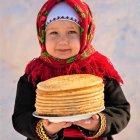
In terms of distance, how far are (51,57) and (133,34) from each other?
229cm

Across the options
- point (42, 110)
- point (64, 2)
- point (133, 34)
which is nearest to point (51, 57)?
point (64, 2)

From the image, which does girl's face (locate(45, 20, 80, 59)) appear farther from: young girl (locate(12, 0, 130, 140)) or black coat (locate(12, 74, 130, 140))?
black coat (locate(12, 74, 130, 140))

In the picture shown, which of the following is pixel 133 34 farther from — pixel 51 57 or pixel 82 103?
pixel 82 103

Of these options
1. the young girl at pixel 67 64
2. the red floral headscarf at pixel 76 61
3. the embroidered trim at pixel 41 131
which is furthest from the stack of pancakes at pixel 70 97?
the red floral headscarf at pixel 76 61

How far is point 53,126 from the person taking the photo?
233cm

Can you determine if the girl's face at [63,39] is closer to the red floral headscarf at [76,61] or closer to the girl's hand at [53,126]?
the red floral headscarf at [76,61]

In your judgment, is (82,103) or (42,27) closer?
(82,103)

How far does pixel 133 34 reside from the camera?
486cm

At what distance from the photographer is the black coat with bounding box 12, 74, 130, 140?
8.46ft

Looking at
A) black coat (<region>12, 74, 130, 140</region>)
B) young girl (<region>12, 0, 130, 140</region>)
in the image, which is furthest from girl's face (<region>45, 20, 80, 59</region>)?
black coat (<region>12, 74, 130, 140</region>)

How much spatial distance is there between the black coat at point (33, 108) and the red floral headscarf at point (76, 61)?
0.17ft

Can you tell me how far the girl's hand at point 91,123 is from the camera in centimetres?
231

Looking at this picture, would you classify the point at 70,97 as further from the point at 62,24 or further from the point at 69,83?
the point at 62,24

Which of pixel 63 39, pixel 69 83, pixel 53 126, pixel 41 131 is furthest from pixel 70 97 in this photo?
pixel 63 39
